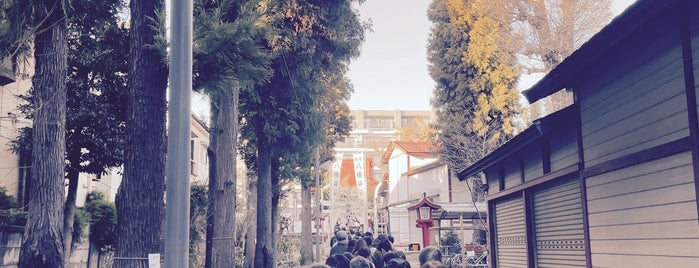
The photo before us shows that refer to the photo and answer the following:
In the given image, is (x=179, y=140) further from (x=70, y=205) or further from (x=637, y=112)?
(x=70, y=205)

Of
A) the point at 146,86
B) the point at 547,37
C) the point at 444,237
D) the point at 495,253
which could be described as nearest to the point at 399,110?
the point at 444,237

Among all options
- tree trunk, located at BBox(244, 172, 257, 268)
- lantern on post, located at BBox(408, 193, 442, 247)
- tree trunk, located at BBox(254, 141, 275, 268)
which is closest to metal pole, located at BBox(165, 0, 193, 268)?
tree trunk, located at BBox(254, 141, 275, 268)

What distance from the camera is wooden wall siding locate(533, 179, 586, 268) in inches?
391

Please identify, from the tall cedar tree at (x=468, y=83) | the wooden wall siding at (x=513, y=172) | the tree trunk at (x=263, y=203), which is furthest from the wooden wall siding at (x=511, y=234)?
the tall cedar tree at (x=468, y=83)

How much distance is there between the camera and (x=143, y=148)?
7293 mm

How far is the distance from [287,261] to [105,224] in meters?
14.8

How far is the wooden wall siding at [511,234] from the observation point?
1328 cm

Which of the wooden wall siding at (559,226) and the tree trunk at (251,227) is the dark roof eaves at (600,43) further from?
the tree trunk at (251,227)

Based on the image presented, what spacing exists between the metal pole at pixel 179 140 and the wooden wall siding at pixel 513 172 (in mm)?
9425

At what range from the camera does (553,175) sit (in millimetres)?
10688

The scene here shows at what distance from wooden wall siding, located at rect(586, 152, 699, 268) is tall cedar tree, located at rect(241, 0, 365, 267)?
10.2m

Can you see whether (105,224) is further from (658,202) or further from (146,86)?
(658,202)

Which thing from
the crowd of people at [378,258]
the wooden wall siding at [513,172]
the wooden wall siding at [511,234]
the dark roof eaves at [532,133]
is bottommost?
the crowd of people at [378,258]

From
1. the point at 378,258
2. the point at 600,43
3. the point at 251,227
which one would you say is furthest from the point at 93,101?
the point at 251,227
